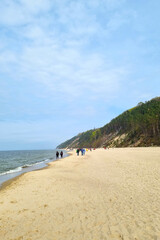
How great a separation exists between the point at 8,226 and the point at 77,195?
4.05 metres

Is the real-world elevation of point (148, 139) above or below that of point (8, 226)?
above

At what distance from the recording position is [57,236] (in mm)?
4898

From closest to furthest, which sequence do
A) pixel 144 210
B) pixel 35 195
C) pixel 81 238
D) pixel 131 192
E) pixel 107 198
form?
pixel 81 238 < pixel 144 210 < pixel 107 198 < pixel 131 192 < pixel 35 195

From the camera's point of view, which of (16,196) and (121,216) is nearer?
(121,216)

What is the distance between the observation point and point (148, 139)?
75.2 meters

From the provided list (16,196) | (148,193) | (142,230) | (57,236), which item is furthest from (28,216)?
(148,193)

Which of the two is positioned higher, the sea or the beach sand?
the beach sand

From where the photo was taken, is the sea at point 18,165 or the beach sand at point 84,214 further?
the sea at point 18,165

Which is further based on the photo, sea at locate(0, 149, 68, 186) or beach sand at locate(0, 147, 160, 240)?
sea at locate(0, 149, 68, 186)

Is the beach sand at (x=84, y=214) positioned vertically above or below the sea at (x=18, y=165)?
above

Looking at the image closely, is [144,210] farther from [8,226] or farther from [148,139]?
[148,139]

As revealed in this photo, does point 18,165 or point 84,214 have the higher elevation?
point 84,214

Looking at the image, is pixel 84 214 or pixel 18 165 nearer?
pixel 84 214

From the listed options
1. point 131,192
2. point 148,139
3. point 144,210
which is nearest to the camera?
point 144,210
